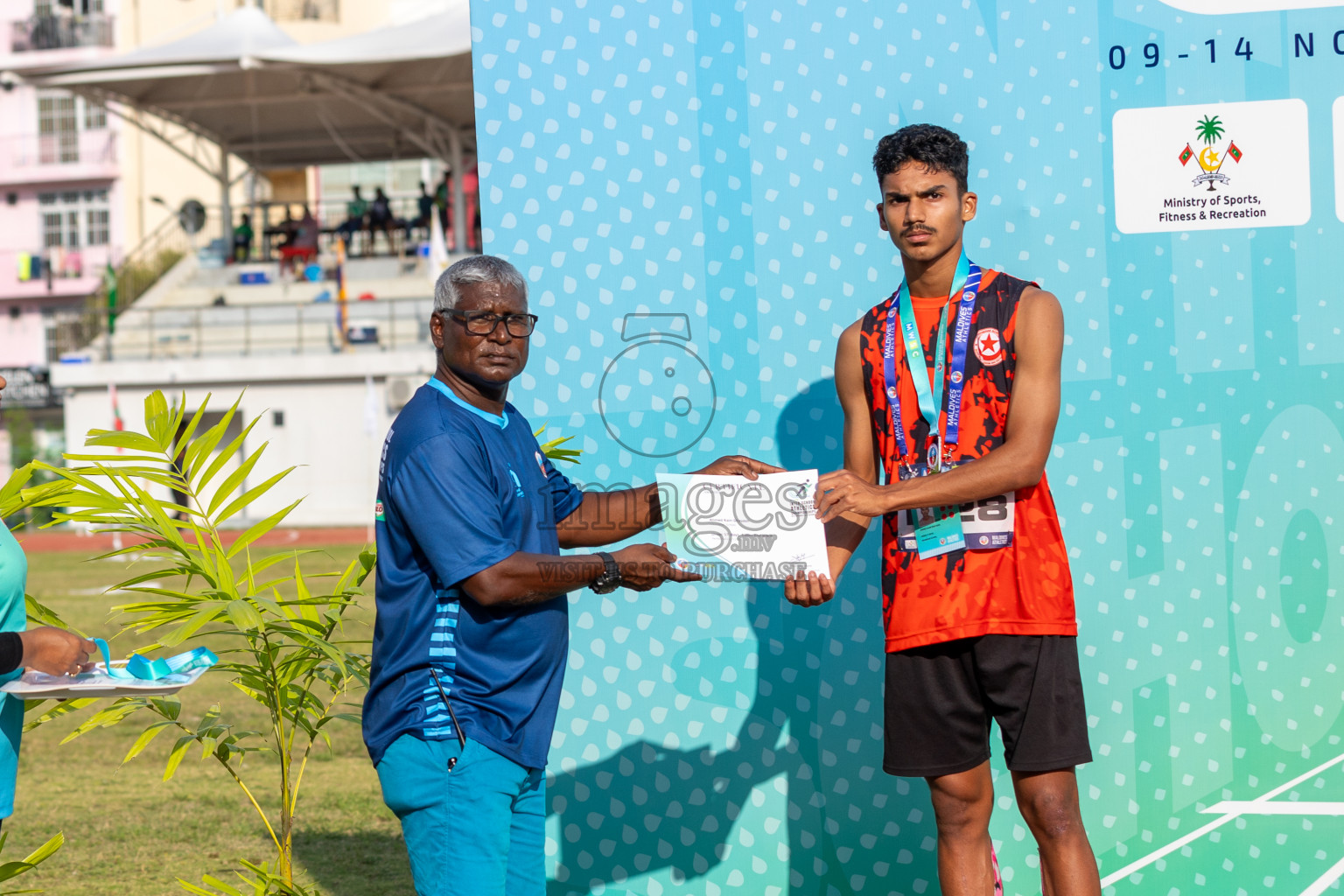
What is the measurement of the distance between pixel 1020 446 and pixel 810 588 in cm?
59

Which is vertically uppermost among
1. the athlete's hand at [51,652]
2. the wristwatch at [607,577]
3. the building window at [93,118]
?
the building window at [93,118]

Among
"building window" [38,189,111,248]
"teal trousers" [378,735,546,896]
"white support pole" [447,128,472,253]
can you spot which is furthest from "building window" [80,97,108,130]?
"teal trousers" [378,735,546,896]

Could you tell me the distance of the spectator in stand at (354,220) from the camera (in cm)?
3525

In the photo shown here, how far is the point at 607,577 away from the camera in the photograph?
2789mm

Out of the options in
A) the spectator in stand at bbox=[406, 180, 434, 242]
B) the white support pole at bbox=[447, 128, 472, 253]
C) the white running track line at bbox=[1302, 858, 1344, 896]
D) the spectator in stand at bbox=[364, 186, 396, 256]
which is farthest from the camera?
the spectator in stand at bbox=[406, 180, 434, 242]

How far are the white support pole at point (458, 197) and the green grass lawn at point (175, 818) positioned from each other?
25.4 metres

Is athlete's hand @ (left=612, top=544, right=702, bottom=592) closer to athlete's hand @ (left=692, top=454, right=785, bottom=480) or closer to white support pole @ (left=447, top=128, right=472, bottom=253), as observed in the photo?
athlete's hand @ (left=692, top=454, right=785, bottom=480)

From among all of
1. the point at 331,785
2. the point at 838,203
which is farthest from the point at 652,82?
the point at 331,785

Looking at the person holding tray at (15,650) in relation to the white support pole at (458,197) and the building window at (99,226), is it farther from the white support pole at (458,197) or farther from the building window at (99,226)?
the building window at (99,226)

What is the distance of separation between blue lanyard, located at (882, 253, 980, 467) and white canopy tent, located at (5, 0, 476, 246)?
2558 centimetres

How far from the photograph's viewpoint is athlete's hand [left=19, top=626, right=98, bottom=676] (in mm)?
2658

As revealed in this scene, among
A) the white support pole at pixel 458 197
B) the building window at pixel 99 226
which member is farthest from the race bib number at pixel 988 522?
the building window at pixel 99 226

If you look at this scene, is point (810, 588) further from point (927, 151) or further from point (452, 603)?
point (927, 151)

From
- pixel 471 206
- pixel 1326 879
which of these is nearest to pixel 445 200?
pixel 471 206
